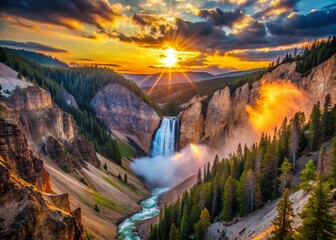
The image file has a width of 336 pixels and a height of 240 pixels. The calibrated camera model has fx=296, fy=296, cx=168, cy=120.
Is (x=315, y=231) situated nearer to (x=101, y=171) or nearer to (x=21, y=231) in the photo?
(x=21, y=231)

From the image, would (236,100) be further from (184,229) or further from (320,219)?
(320,219)

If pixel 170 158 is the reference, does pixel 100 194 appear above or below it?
above

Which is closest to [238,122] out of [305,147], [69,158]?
[305,147]

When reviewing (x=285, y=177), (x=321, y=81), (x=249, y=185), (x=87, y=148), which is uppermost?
(x=321, y=81)

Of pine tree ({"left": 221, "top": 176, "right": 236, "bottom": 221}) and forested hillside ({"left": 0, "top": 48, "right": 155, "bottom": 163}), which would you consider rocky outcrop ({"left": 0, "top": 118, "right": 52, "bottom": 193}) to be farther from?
forested hillside ({"left": 0, "top": 48, "right": 155, "bottom": 163})

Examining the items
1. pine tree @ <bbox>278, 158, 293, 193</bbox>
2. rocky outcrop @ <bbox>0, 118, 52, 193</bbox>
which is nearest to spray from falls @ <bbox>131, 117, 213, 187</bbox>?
pine tree @ <bbox>278, 158, 293, 193</bbox>

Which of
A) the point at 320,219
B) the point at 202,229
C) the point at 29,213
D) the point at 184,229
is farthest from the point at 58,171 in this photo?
the point at 320,219
